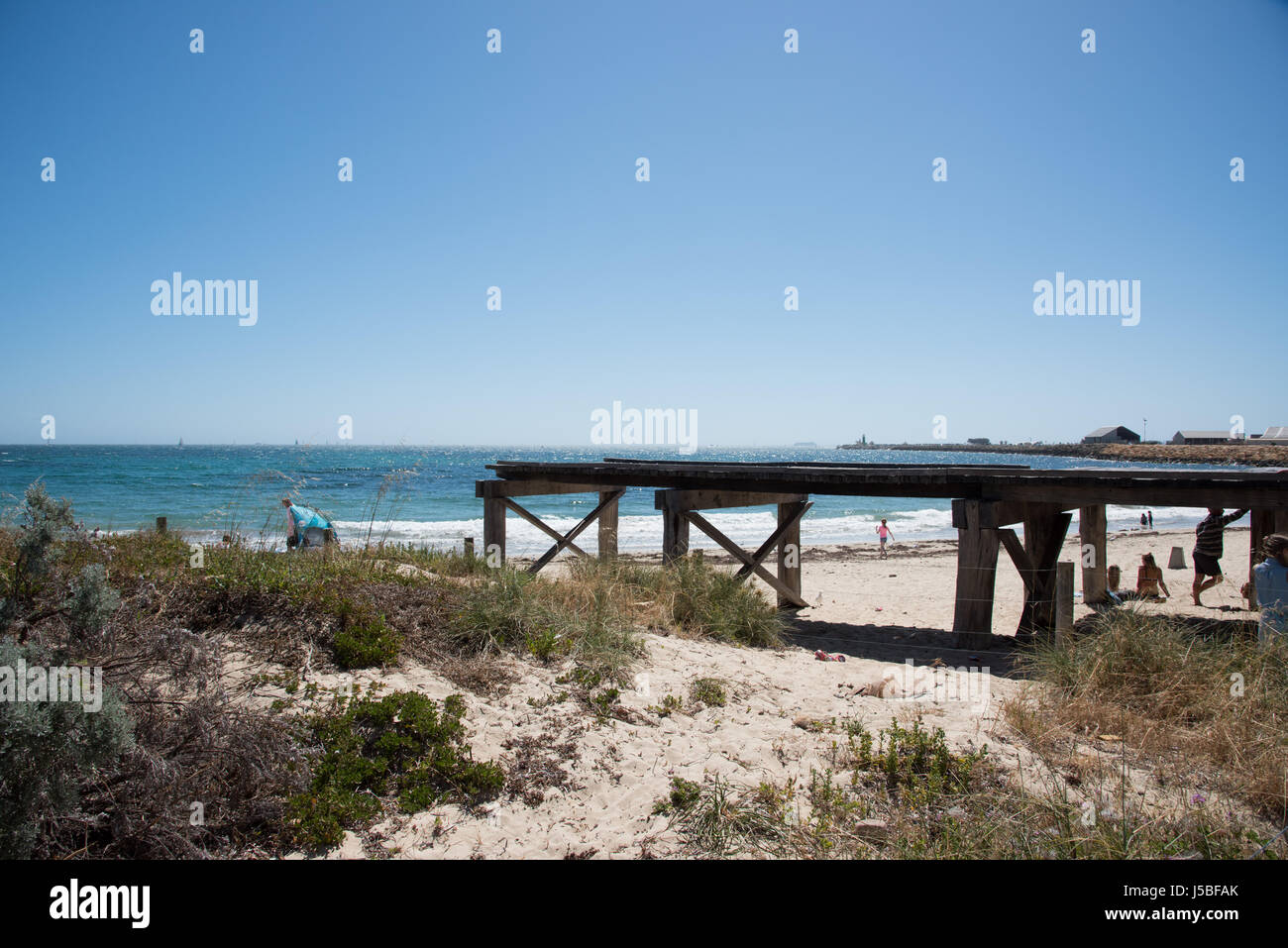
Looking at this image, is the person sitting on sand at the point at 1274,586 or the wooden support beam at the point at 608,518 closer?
the person sitting on sand at the point at 1274,586

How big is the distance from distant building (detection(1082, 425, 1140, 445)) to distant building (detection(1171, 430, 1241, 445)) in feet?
17.8

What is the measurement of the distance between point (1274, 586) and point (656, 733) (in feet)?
16.9

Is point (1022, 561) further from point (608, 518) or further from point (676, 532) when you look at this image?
point (608, 518)

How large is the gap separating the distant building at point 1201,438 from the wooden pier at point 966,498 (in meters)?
118

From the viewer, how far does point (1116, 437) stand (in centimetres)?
11456

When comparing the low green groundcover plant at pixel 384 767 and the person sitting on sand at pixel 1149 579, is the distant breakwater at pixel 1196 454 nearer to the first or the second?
the person sitting on sand at pixel 1149 579

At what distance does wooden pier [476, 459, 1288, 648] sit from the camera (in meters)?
7.32

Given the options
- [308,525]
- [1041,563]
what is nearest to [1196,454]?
[1041,563]

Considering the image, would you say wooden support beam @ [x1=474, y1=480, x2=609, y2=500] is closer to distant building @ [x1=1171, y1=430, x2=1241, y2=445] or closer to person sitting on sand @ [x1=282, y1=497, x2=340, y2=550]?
person sitting on sand @ [x1=282, y1=497, x2=340, y2=550]

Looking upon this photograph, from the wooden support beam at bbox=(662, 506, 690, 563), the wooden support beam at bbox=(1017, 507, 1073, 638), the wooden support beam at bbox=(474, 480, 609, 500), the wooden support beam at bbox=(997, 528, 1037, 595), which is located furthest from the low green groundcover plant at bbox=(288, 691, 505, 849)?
the wooden support beam at bbox=(1017, 507, 1073, 638)

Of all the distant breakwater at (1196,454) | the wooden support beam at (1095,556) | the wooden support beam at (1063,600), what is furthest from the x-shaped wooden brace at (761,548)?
the distant breakwater at (1196,454)

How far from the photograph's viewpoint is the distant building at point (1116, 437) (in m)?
113

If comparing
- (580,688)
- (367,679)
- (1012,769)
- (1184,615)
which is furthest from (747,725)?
(1184,615)

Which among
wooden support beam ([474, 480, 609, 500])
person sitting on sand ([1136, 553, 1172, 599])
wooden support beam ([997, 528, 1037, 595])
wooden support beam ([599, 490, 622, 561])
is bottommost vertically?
person sitting on sand ([1136, 553, 1172, 599])
